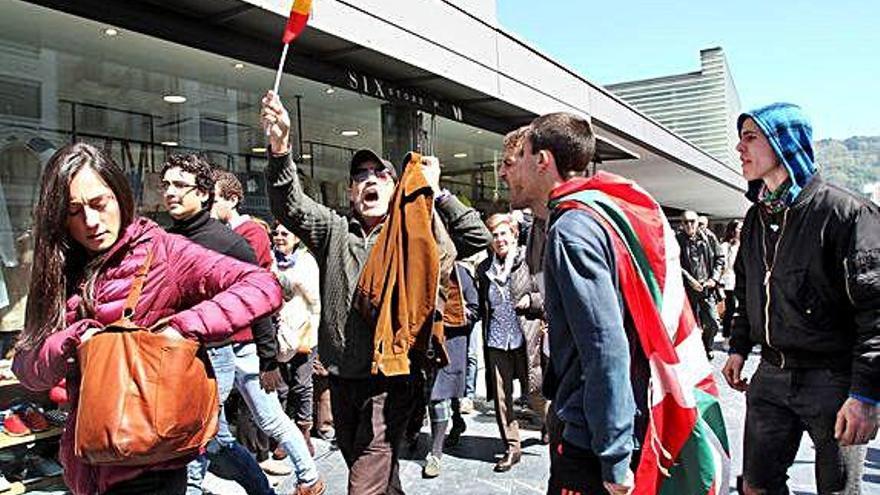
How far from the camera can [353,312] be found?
331 cm

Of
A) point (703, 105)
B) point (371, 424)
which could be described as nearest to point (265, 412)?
point (371, 424)

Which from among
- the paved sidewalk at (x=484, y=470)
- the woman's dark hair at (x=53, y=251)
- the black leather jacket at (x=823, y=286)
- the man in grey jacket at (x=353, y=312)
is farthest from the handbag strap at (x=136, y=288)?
the paved sidewalk at (x=484, y=470)

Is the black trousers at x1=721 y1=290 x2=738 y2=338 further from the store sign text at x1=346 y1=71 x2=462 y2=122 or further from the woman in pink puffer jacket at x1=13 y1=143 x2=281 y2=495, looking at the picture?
the store sign text at x1=346 y1=71 x2=462 y2=122

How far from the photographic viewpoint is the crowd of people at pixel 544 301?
2172 millimetres

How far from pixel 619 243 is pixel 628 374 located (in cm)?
44

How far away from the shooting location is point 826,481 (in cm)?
283

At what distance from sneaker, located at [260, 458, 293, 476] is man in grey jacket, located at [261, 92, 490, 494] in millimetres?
2123

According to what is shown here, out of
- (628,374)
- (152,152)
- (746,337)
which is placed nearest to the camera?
(628,374)

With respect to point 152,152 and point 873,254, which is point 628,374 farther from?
point 152,152

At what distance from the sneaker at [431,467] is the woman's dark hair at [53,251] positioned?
11.8 feet

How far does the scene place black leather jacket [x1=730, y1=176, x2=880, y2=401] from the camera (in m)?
2.61

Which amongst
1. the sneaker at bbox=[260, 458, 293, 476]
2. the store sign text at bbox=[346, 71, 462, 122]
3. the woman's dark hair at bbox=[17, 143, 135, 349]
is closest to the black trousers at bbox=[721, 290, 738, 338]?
the woman's dark hair at bbox=[17, 143, 135, 349]

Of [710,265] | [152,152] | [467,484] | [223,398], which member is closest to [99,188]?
[223,398]

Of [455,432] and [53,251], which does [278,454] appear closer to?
[455,432]
